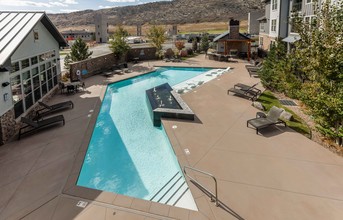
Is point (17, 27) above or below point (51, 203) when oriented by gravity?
above

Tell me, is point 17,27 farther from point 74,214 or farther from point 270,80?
point 270,80

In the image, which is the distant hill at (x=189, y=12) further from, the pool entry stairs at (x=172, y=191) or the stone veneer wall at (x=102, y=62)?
the pool entry stairs at (x=172, y=191)

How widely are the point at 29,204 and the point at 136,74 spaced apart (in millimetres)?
21965

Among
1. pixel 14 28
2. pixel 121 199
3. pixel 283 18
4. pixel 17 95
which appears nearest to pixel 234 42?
pixel 283 18

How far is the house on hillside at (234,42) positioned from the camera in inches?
1437

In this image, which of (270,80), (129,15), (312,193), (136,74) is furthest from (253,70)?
(129,15)

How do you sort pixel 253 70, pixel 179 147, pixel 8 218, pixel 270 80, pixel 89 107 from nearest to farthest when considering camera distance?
pixel 8 218, pixel 179 147, pixel 89 107, pixel 270 80, pixel 253 70

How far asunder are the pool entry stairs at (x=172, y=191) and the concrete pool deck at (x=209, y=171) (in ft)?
1.66

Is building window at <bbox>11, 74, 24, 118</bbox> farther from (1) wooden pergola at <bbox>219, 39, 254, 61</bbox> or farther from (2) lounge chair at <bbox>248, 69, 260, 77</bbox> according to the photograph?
(1) wooden pergola at <bbox>219, 39, 254, 61</bbox>

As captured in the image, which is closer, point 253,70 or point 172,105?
point 172,105

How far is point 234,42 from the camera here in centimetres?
3938

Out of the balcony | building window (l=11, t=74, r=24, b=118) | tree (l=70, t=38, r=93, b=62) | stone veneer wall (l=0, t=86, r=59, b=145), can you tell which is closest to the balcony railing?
the balcony

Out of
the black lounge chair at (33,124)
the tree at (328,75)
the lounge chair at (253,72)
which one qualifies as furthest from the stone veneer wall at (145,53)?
the tree at (328,75)

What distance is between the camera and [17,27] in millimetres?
14141
